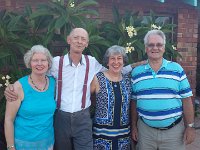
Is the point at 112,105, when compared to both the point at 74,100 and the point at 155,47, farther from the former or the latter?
the point at 155,47

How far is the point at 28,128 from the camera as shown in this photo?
3027mm

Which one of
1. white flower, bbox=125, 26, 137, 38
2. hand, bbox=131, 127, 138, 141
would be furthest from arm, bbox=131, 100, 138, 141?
white flower, bbox=125, 26, 137, 38

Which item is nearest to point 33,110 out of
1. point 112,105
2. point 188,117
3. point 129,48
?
point 112,105

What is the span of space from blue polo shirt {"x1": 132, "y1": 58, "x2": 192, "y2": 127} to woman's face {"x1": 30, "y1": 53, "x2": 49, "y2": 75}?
0.97 metres

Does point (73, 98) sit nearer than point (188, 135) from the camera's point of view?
Yes

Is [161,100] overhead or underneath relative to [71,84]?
underneath

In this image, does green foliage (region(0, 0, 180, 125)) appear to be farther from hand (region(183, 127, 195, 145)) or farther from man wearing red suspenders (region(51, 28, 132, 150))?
hand (region(183, 127, 195, 145))

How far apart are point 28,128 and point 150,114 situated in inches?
46.3

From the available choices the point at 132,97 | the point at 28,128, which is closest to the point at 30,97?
the point at 28,128

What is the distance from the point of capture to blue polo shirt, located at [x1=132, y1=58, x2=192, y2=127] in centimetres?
326

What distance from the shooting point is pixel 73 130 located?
3307mm

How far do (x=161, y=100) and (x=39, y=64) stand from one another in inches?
47.5

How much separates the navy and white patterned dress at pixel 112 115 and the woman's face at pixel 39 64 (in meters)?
0.62

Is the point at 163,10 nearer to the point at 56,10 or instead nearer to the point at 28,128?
the point at 56,10
